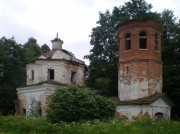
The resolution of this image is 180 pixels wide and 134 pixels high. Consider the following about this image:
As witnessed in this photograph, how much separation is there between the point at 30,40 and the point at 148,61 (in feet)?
113

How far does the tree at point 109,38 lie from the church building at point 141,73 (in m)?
5.52

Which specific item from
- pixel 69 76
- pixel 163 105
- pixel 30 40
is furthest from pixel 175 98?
pixel 30 40

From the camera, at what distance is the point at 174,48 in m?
31.9

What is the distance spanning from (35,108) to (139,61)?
942cm

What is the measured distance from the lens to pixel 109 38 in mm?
35375

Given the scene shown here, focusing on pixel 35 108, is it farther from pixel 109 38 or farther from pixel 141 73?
pixel 109 38

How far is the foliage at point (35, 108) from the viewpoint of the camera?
29.2 m

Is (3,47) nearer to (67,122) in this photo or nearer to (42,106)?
(42,106)

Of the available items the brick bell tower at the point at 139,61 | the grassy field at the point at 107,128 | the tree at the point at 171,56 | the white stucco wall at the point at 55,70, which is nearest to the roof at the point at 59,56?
the white stucco wall at the point at 55,70

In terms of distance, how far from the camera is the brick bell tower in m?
26.8

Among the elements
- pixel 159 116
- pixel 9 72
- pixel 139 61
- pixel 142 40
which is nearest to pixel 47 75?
pixel 9 72

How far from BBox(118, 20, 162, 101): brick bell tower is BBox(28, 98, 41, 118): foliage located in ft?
22.3

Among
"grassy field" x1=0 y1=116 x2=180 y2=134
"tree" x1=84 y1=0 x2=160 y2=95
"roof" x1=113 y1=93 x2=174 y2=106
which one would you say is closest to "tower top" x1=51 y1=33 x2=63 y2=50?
"tree" x1=84 y1=0 x2=160 y2=95

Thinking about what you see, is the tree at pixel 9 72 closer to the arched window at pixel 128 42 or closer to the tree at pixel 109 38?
the tree at pixel 109 38
